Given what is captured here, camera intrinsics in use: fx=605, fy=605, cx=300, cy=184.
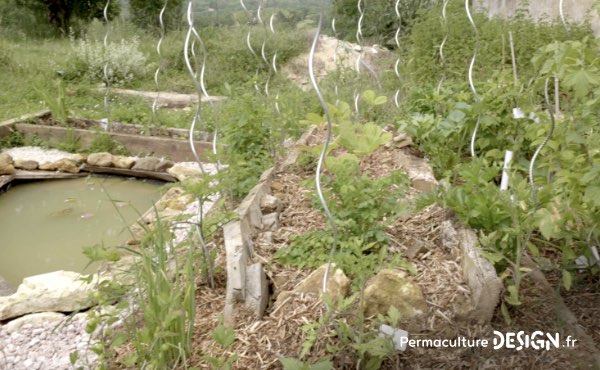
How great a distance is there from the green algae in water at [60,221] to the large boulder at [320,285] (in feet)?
4.90

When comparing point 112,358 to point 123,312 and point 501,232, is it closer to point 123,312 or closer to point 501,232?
point 123,312

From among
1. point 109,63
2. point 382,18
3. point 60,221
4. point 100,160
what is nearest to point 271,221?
point 60,221

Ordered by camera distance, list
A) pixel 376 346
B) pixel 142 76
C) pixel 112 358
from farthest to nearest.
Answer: pixel 142 76, pixel 112 358, pixel 376 346

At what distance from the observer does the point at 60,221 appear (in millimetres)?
4512

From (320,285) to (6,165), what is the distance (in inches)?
164

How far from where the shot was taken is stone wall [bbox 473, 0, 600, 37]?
5757 millimetres

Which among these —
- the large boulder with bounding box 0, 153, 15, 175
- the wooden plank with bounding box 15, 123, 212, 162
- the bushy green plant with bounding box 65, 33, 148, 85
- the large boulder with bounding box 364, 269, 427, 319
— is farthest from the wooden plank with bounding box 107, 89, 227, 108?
the large boulder with bounding box 364, 269, 427, 319

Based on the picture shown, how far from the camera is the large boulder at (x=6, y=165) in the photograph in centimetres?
529

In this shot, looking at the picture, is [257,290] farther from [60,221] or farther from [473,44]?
[473,44]

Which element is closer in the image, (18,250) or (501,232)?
(501,232)

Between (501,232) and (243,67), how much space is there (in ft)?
25.2

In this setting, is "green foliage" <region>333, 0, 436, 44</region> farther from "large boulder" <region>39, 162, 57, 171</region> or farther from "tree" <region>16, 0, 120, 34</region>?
"tree" <region>16, 0, 120, 34</region>

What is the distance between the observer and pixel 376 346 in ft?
5.98

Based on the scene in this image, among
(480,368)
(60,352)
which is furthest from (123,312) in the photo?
(480,368)
